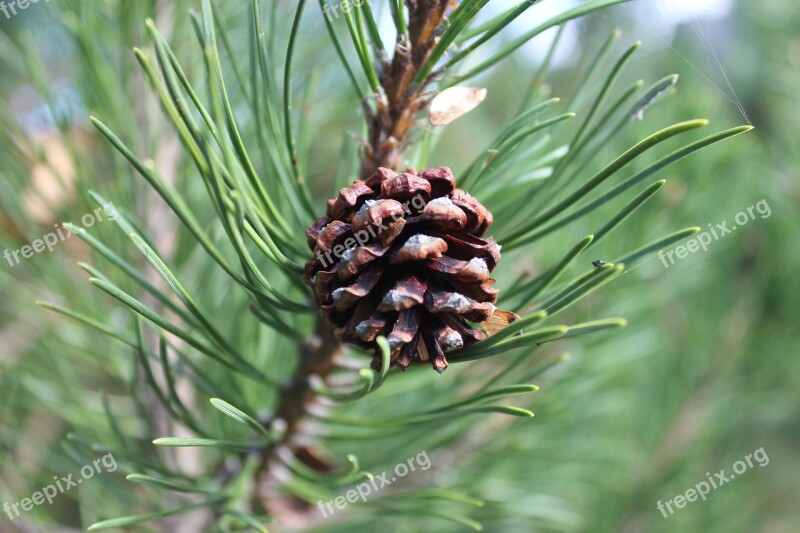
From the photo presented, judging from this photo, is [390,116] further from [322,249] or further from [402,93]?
[322,249]

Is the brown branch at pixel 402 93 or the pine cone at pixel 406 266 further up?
the brown branch at pixel 402 93

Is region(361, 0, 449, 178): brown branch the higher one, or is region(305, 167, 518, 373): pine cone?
region(361, 0, 449, 178): brown branch

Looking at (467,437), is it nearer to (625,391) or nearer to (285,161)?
(625,391)

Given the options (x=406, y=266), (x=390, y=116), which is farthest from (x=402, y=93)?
(x=406, y=266)

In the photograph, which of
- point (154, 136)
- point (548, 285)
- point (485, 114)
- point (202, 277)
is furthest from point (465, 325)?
point (485, 114)
